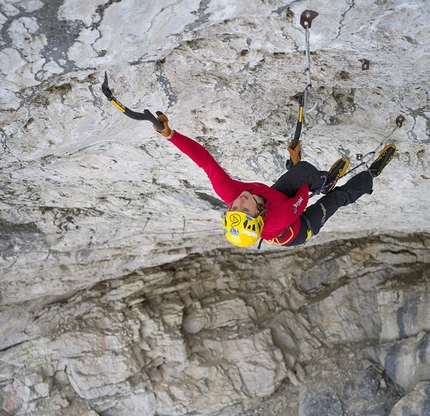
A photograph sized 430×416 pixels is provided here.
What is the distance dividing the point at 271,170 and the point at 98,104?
235cm

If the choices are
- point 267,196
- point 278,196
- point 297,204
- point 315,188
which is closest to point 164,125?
point 267,196

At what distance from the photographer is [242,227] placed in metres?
3.40

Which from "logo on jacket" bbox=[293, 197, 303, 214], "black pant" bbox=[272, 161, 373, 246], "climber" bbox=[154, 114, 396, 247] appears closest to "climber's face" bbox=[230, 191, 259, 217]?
"climber" bbox=[154, 114, 396, 247]

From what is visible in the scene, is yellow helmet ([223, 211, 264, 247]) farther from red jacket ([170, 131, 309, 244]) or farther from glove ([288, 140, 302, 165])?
glove ([288, 140, 302, 165])

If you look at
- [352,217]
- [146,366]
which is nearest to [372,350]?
[352,217]

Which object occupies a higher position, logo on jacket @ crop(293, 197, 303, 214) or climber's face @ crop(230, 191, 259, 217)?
logo on jacket @ crop(293, 197, 303, 214)

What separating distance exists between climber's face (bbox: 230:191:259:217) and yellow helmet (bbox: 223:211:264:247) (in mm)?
47

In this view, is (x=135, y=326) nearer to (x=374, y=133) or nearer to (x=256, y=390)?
(x=256, y=390)

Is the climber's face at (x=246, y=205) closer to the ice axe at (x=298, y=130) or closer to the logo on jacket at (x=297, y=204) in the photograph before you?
the logo on jacket at (x=297, y=204)

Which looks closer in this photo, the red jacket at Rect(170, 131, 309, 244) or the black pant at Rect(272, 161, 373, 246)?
the red jacket at Rect(170, 131, 309, 244)

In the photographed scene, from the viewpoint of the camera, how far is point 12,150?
13.8 feet

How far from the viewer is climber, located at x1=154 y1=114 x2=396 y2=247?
3.41 meters

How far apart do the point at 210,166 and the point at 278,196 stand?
0.73 meters

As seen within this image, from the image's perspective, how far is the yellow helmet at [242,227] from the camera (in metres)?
3.41
